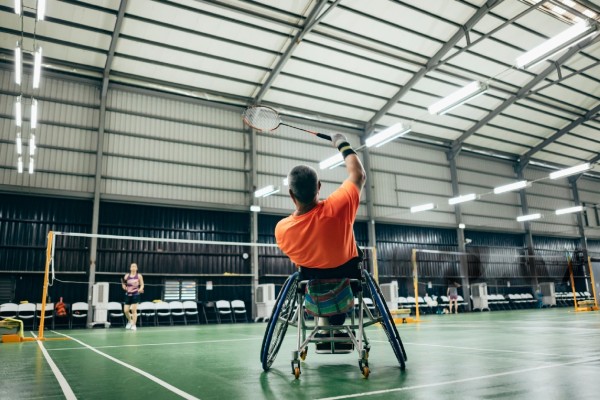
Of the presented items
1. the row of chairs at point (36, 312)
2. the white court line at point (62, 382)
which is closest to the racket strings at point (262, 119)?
the white court line at point (62, 382)

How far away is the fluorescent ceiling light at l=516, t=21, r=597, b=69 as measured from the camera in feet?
36.1

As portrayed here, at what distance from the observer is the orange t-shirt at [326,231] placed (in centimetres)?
291

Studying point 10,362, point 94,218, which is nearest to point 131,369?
point 10,362

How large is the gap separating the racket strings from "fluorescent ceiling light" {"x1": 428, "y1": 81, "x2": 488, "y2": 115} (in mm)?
8902

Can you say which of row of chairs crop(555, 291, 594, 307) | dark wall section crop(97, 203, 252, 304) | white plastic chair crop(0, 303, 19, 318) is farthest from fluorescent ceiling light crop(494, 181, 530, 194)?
white plastic chair crop(0, 303, 19, 318)

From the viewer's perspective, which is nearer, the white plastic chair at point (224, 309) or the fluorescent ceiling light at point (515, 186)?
the white plastic chair at point (224, 309)

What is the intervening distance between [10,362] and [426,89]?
19.5 metres

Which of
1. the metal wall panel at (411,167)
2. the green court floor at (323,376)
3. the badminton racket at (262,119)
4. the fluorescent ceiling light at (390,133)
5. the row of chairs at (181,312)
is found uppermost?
the metal wall panel at (411,167)

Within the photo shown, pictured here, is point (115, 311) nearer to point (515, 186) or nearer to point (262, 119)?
point (262, 119)

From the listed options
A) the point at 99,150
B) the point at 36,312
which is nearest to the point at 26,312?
the point at 36,312

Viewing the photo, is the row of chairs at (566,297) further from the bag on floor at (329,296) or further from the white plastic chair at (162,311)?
the bag on floor at (329,296)

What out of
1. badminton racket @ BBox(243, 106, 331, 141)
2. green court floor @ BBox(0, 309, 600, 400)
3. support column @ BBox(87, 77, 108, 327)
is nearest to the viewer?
green court floor @ BBox(0, 309, 600, 400)

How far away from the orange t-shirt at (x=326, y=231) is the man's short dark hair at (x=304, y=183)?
0.34 feet

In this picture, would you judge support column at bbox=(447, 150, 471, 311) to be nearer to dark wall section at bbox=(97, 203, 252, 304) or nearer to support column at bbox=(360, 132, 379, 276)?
support column at bbox=(360, 132, 379, 276)
